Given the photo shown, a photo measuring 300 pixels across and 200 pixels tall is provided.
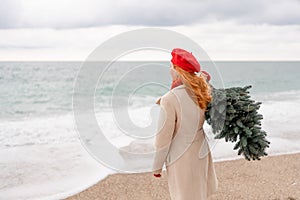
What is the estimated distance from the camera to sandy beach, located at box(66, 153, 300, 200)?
17.0ft

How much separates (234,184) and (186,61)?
3494mm

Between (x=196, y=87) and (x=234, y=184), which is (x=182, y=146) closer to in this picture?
(x=196, y=87)

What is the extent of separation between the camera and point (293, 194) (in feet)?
16.9

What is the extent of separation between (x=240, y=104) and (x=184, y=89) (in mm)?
484

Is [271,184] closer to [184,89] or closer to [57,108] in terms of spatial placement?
[184,89]

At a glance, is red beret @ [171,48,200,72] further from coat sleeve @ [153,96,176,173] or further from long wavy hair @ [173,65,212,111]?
coat sleeve @ [153,96,176,173]

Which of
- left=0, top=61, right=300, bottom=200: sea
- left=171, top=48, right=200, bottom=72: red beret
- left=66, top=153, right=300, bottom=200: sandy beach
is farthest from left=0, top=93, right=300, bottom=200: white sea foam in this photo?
left=171, top=48, right=200, bottom=72: red beret

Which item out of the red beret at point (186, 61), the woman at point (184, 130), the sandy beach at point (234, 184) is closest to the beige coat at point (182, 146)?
the woman at point (184, 130)

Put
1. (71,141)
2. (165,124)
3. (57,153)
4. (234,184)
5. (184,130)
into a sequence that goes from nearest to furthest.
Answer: (165,124) < (184,130) < (234,184) < (57,153) < (71,141)

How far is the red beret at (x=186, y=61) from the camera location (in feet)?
8.84

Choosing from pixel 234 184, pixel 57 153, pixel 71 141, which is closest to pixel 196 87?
pixel 234 184

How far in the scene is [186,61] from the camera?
2.69 meters

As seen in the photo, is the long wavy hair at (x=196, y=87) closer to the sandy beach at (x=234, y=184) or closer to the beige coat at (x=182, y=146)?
the beige coat at (x=182, y=146)

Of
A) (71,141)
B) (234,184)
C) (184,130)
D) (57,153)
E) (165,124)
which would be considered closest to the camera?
(165,124)
